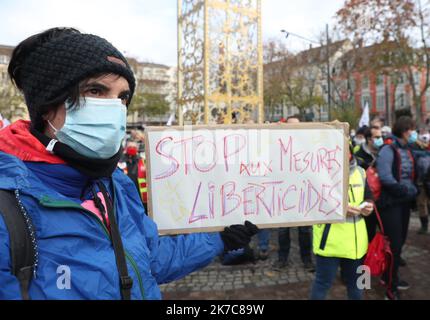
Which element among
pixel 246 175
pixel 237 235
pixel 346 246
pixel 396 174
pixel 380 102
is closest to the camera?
pixel 237 235

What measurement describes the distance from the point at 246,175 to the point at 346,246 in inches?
63.7

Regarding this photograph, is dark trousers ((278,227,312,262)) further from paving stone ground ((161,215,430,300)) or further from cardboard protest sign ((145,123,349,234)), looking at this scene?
cardboard protest sign ((145,123,349,234))

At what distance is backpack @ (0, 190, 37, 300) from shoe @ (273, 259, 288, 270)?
434 cm

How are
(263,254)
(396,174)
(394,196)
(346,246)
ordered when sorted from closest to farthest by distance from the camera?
(346,246)
(394,196)
(396,174)
(263,254)

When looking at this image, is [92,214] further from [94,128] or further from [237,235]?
[237,235]

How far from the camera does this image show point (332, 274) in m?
3.23

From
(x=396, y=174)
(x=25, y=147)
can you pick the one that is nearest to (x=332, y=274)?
(x=396, y=174)

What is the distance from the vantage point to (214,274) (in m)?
4.86

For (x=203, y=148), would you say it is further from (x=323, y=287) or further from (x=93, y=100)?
(x=323, y=287)

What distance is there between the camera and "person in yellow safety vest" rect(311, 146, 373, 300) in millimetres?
3150

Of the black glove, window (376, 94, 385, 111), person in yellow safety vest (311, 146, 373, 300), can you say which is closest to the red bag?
person in yellow safety vest (311, 146, 373, 300)

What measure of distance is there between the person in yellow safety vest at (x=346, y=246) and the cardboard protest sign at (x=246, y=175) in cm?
112

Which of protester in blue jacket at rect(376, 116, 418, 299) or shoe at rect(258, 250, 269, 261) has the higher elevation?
protester in blue jacket at rect(376, 116, 418, 299)
